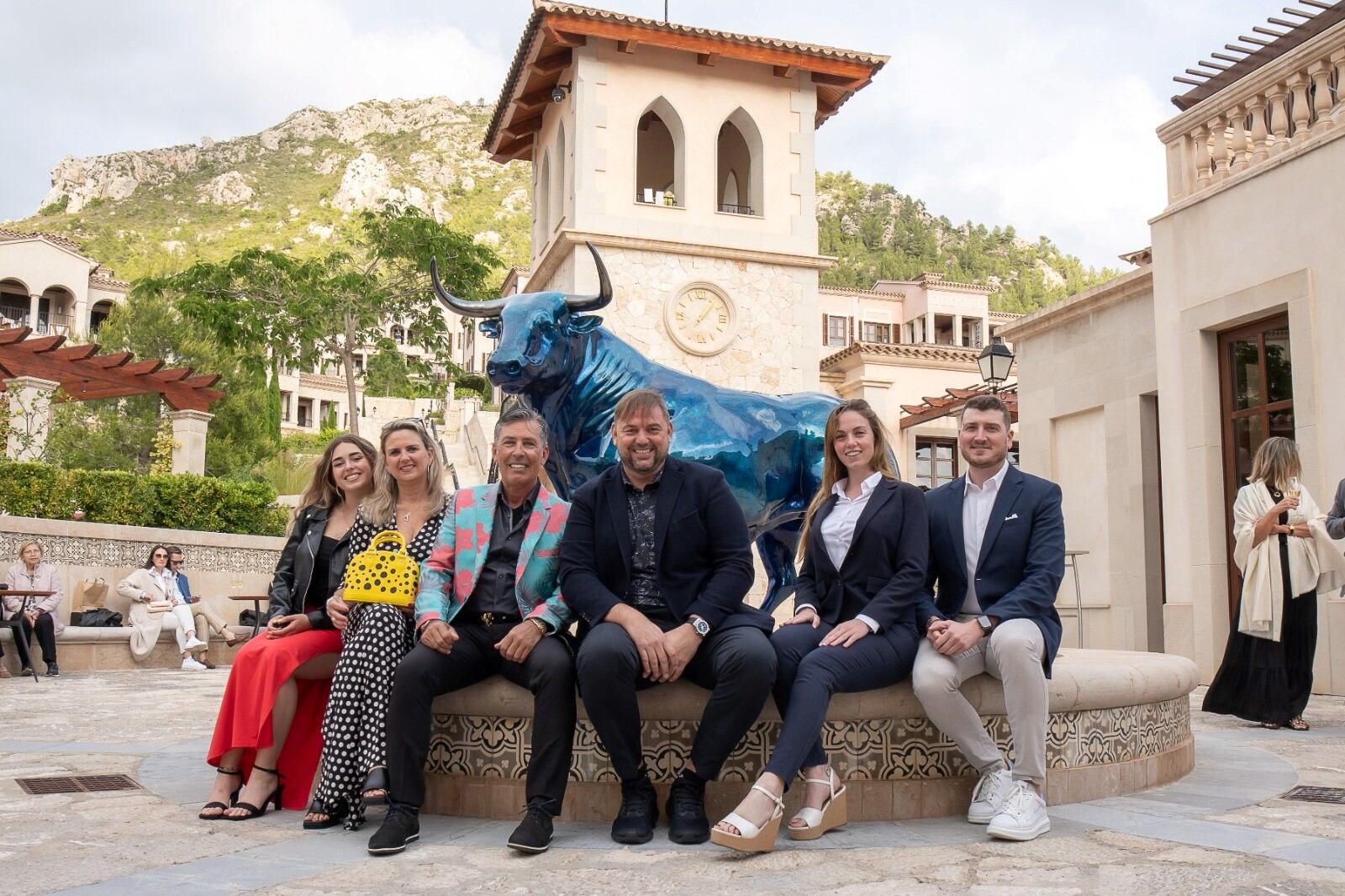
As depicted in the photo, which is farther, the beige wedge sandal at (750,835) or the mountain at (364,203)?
the mountain at (364,203)

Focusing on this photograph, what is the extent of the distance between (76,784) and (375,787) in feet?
5.59

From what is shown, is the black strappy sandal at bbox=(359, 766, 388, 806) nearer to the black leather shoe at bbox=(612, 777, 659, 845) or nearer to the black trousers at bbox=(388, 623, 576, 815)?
the black trousers at bbox=(388, 623, 576, 815)

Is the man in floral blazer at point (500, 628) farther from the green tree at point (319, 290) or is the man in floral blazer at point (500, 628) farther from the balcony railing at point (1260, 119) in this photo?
the green tree at point (319, 290)

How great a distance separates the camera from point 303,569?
14.5 ft

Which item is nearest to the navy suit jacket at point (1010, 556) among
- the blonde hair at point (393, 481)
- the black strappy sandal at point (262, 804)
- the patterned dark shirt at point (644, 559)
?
the patterned dark shirt at point (644, 559)

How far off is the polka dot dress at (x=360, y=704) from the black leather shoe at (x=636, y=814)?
82cm

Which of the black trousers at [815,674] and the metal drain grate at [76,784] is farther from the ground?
the black trousers at [815,674]

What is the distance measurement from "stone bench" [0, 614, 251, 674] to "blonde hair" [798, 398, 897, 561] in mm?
10320

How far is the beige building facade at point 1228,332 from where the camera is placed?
8.88 meters

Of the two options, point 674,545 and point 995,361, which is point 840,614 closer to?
Result: point 674,545

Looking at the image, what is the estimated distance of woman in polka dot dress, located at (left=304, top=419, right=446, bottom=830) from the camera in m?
3.79

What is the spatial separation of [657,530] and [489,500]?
2.21ft

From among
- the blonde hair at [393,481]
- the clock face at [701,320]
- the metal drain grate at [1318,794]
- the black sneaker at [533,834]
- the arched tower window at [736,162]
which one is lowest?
the metal drain grate at [1318,794]

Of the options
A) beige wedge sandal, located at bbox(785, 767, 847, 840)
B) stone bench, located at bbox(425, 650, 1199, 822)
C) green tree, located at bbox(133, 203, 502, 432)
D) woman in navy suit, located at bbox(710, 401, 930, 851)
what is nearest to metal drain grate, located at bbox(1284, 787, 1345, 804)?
stone bench, located at bbox(425, 650, 1199, 822)
